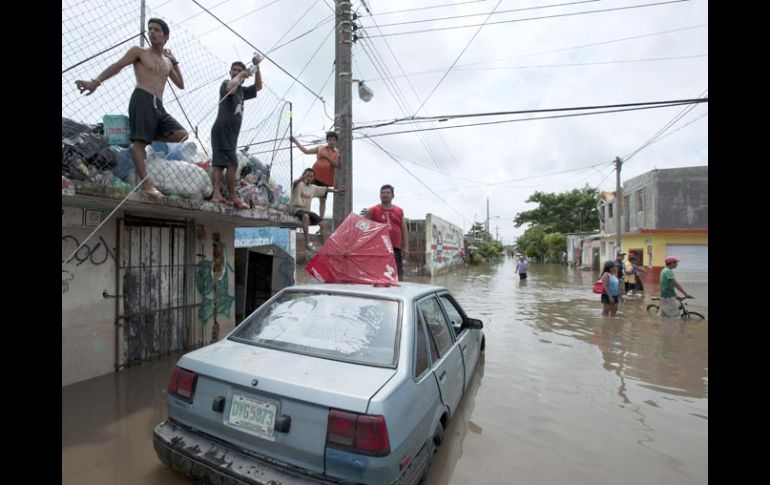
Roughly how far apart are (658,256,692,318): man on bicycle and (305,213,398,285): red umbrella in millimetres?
7889

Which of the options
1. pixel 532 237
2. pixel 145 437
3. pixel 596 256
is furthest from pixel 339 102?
pixel 532 237

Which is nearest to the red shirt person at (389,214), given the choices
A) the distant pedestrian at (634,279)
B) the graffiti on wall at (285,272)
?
the graffiti on wall at (285,272)

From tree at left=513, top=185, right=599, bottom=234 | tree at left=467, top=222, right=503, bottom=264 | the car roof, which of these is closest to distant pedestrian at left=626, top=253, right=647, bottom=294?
the car roof

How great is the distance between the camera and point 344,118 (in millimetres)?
7043

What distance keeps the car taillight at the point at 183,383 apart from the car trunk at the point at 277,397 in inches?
1.4

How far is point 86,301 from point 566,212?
1866 inches

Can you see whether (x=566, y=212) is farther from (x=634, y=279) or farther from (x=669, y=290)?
(x=669, y=290)

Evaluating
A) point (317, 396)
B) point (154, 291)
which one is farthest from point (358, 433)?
point (154, 291)

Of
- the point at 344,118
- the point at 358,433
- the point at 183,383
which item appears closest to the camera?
the point at 358,433

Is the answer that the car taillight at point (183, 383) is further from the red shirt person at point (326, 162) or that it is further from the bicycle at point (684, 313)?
the bicycle at point (684, 313)

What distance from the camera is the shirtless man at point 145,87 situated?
3.85 meters
